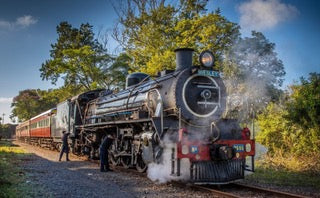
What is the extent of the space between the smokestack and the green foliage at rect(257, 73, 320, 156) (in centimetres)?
436

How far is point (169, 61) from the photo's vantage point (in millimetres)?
19750

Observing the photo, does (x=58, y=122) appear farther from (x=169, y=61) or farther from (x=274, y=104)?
(x=274, y=104)

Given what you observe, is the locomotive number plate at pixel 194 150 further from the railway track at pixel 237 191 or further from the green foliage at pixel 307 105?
the green foliage at pixel 307 105

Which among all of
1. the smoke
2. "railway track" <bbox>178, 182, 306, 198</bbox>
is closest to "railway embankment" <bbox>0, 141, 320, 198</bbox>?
"railway track" <bbox>178, 182, 306, 198</bbox>

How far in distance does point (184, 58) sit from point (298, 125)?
530cm

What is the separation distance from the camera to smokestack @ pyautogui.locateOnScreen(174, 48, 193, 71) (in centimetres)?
916

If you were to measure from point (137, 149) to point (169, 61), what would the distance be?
10.7 meters

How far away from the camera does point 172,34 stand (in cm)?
2170

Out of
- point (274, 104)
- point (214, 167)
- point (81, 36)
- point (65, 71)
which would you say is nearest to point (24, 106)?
point (81, 36)

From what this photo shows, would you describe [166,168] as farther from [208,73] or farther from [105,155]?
[105,155]

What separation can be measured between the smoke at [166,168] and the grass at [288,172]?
2389 mm

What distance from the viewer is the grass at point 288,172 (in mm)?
8684

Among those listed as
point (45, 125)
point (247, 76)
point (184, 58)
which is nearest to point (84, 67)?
point (45, 125)

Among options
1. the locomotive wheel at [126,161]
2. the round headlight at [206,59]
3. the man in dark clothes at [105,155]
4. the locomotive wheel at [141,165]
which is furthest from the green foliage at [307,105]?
the man in dark clothes at [105,155]
